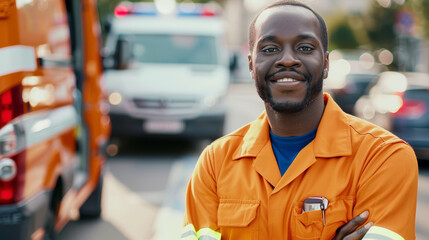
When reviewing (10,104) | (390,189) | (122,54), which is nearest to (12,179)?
(10,104)

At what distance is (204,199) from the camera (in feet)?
7.63

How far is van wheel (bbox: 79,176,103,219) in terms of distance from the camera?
21.3 ft

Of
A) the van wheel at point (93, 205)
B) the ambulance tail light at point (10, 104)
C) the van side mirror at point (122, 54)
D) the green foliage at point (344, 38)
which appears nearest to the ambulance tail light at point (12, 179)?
the ambulance tail light at point (10, 104)

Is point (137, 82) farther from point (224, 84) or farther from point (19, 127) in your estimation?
point (19, 127)

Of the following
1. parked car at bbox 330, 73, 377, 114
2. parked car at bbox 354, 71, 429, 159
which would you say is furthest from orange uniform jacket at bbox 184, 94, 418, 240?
parked car at bbox 330, 73, 377, 114

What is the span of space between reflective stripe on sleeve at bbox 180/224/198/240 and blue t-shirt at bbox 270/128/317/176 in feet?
1.23

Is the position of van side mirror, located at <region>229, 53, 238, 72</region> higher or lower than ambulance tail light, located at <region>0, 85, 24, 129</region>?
lower

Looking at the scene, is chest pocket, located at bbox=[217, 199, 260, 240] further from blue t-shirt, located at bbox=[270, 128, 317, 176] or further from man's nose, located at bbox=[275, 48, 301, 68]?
man's nose, located at bbox=[275, 48, 301, 68]

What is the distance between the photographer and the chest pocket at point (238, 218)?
2199 mm

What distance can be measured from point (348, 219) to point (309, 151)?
26 centimetres

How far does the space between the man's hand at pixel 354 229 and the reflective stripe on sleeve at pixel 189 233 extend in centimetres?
49

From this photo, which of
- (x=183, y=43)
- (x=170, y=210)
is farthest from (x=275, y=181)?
(x=183, y=43)

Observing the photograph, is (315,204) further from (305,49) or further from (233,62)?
(233,62)

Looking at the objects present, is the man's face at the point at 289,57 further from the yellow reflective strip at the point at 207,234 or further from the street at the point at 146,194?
the street at the point at 146,194
